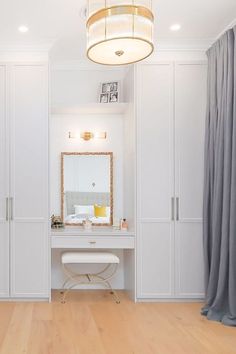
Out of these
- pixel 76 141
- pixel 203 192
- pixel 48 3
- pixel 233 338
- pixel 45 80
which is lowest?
pixel 233 338

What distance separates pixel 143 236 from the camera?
13.0 ft

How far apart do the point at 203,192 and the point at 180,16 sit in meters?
1.80

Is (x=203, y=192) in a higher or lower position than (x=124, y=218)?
higher

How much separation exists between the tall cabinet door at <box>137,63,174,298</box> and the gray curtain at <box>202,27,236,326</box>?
42 centimetres

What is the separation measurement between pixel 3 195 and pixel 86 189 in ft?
3.37

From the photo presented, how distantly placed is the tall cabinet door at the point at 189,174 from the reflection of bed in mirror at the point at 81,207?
1.07 m

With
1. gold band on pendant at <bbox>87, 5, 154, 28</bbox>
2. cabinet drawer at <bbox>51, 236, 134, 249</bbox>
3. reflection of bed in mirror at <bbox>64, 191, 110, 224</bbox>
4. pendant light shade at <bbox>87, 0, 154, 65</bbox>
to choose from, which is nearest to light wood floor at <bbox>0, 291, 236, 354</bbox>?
cabinet drawer at <bbox>51, 236, 134, 249</bbox>

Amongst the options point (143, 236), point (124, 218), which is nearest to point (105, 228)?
point (124, 218)

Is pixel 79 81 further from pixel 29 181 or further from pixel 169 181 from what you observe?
pixel 169 181

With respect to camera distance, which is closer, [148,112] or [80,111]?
[148,112]

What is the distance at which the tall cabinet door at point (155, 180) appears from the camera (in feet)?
12.9

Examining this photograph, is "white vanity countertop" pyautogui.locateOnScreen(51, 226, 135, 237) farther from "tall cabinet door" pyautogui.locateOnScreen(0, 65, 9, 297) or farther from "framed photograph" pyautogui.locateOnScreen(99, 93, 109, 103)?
"framed photograph" pyautogui.locateOnScreen(99, 93, 109, 103)

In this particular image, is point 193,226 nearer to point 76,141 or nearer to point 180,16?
point 76,141

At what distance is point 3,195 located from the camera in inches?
155
